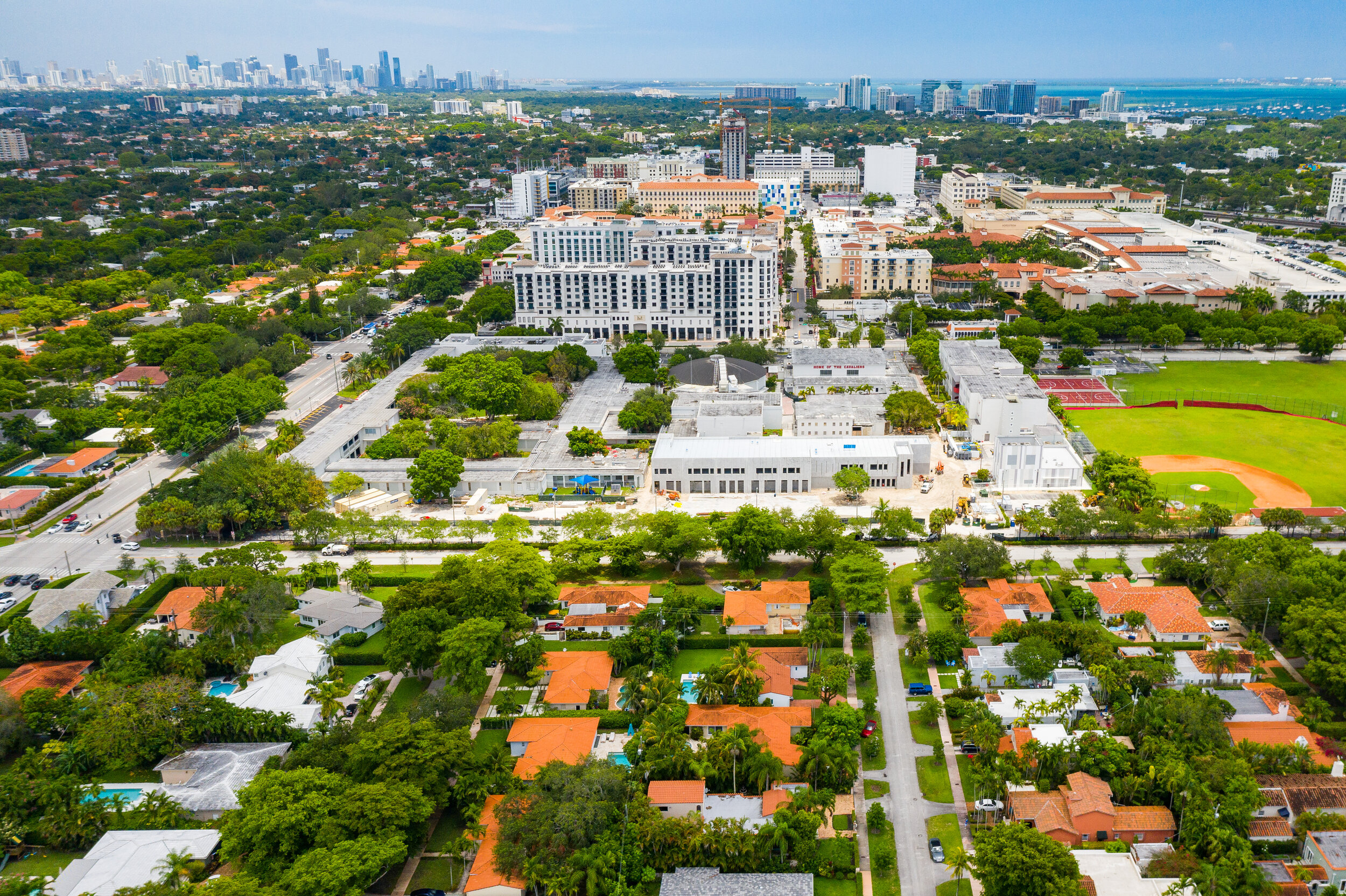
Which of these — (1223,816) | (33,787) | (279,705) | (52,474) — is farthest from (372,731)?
(52,474)

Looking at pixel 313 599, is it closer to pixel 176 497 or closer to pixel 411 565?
pixel 411 565

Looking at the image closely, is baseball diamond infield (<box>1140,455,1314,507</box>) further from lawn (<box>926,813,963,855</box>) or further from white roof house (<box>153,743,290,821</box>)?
white roof house (<box>153,743,290,821</box>)

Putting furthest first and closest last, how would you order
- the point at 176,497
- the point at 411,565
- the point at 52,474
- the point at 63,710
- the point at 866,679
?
the point at 52,474 → the point at 176,497 → the point at 411,565 → the point at 866,679 → the point at 63,710

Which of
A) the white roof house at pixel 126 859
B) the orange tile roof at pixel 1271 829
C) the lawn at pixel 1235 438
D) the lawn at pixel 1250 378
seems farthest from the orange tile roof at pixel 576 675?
the lawn at pixel 1250 378

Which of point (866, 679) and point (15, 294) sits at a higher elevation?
point (15, 294)

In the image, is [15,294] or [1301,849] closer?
[1301,849]
